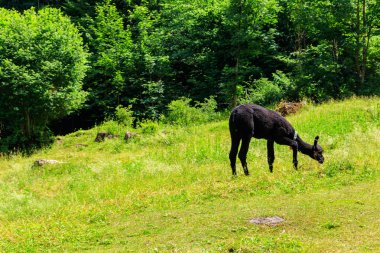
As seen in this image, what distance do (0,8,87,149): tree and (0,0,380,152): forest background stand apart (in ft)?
0.26

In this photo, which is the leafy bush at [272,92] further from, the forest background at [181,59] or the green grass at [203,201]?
the green grass at [203,201]

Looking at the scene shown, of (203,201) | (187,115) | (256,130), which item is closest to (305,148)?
(256,130)

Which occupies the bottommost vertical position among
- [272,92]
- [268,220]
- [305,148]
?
[268,220]

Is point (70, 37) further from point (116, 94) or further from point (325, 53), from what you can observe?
point (325, 53)

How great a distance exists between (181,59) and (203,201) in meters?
30.9

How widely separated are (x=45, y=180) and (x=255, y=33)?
21953 mm

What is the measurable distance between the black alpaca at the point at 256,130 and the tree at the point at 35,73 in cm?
2078

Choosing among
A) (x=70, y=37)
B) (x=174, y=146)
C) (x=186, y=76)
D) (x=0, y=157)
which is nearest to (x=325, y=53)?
(x=174, y=146)

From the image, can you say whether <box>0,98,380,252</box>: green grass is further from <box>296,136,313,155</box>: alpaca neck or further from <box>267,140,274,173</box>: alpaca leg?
<box>296,136,313,155</box>: alpaca neck

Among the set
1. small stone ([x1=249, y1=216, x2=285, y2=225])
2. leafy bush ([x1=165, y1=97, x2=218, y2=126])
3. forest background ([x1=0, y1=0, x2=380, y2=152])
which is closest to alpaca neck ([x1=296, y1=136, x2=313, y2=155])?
small stone ([x1=249, y1=216, x2=285, y2=225])

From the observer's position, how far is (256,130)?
13.6 meters

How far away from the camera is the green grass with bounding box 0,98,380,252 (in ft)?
27.1

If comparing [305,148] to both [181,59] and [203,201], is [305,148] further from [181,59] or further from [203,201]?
[181,59]

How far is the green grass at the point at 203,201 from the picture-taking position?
8266 mm
